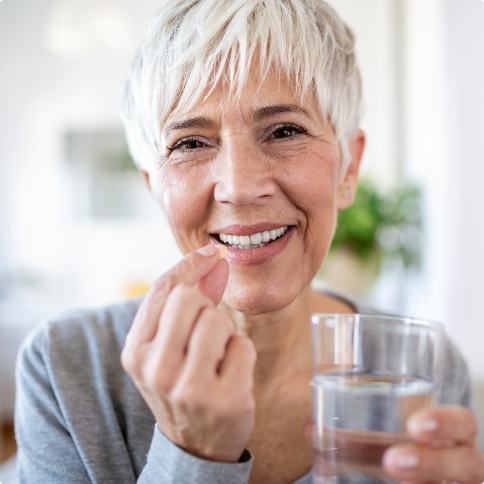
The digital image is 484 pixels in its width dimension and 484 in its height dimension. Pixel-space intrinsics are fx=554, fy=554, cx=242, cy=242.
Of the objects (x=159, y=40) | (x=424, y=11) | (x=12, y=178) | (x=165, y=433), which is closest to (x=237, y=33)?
(x=159, y=40)

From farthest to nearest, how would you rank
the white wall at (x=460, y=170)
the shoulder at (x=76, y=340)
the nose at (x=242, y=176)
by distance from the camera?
1. the white wall at (x=460, y=170)
2. the shoulder at (x=76, y=340)
3. the nose at (x=242, y=176)

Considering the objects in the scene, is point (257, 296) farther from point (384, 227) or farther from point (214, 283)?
point (384, 227)

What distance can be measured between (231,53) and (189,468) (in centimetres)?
69

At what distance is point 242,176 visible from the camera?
95cm

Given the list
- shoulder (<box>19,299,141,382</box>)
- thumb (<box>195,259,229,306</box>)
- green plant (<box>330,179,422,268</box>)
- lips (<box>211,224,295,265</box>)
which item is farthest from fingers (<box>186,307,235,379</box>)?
green plant (<box>330,179,422,268</box>)

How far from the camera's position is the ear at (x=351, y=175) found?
125 centimetres

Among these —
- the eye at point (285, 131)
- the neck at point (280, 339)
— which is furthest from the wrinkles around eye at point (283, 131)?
the neck at point (280, 339)

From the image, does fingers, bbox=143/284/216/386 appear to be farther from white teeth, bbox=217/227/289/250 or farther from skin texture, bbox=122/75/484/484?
white teeth, bbox=217/227/289/250

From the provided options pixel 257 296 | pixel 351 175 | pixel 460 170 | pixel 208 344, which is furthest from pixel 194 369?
pixel 460 170

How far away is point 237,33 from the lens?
99 cm

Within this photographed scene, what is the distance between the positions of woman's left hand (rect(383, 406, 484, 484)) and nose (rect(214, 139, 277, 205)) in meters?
0.47

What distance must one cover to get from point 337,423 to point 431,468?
0.11m

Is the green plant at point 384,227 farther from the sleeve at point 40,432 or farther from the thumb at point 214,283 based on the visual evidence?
the thumb at point 214,283

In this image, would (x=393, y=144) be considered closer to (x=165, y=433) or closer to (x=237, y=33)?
(x=237, y=33)
